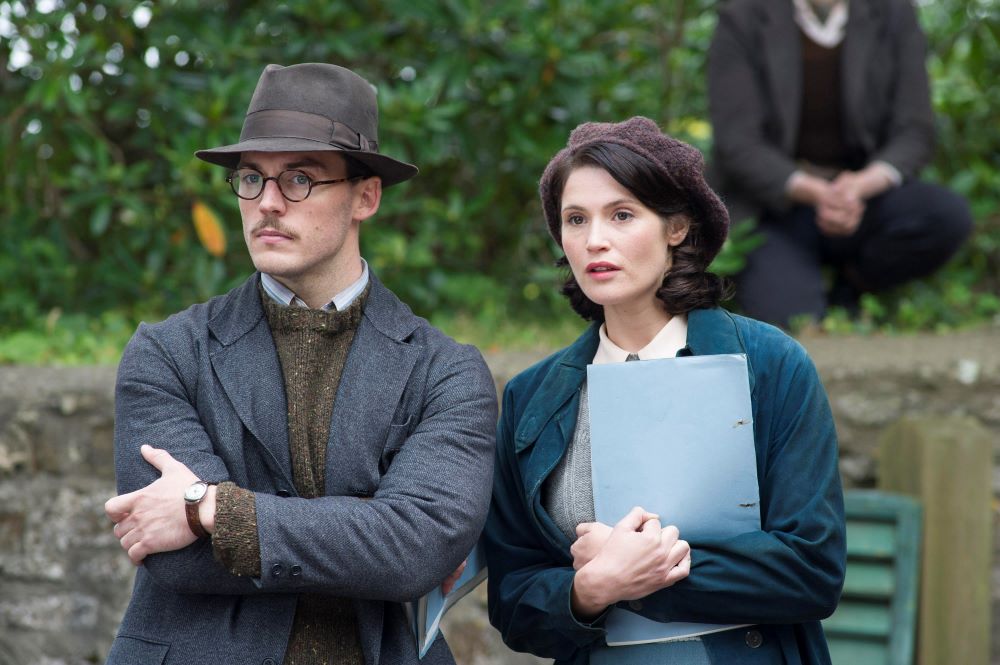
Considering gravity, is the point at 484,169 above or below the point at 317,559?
above

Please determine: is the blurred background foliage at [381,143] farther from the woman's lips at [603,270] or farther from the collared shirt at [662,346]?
the woman's lips at [603,270]

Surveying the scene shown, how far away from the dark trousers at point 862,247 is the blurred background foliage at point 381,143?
0.14m

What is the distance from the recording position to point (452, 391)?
230cm

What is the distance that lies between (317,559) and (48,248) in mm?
3047

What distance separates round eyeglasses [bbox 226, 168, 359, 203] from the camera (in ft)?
7.54

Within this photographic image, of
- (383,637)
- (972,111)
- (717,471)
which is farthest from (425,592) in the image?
(972,111)

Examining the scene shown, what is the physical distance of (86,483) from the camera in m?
3.68

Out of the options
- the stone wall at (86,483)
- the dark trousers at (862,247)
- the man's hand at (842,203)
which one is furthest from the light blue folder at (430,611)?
the man's hand at (842,203)

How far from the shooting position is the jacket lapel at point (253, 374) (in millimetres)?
→ 2234

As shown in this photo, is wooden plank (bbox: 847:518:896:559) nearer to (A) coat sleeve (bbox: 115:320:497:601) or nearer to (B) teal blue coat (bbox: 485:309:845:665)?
(B) teal blue coat (bbox: 485:309:845:665)

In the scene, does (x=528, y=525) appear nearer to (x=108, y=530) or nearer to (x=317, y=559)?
(x=317, y=559)

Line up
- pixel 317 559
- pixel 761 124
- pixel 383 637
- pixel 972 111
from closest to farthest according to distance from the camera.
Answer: pixel 317 559
pixel 383 637
pixel 761 124
pixel 972 111

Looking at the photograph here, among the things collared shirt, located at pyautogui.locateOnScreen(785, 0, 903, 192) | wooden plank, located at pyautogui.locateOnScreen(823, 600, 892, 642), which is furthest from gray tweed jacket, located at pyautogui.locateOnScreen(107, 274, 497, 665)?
collared shirt, located at pyautogui.locateOnScreen(785, 0, 903, 192)

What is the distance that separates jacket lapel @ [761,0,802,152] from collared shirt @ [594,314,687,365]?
7.39ft
